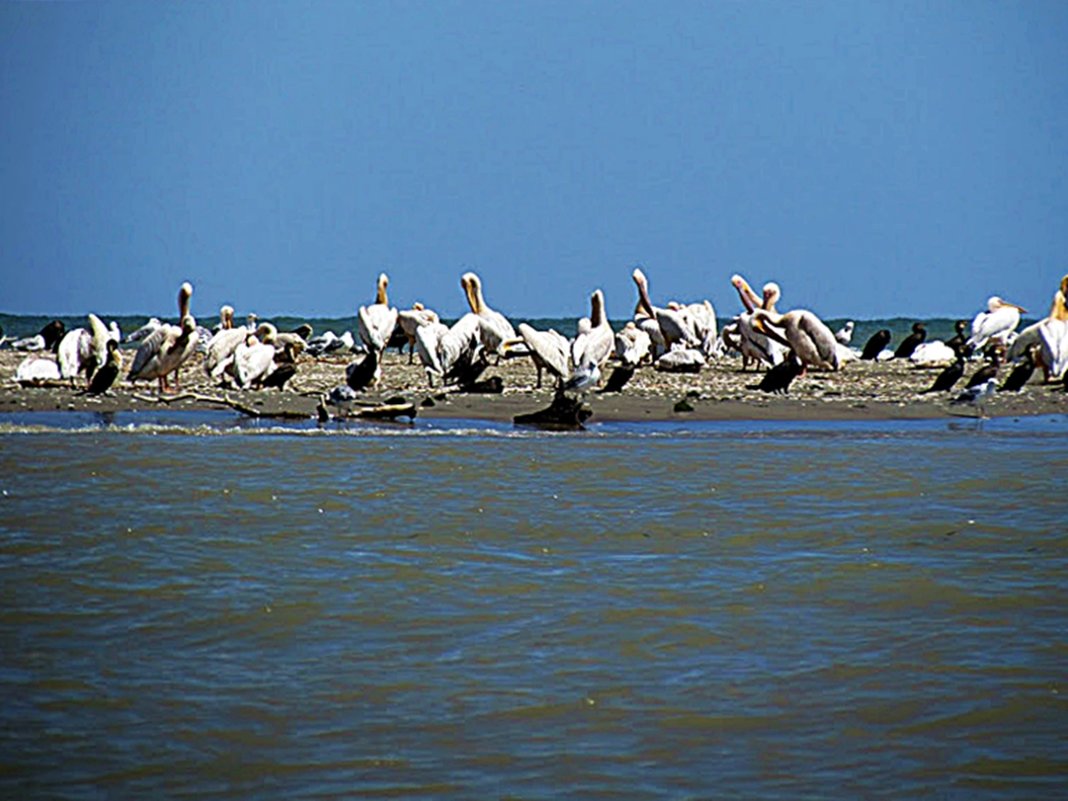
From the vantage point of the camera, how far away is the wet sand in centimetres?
1112

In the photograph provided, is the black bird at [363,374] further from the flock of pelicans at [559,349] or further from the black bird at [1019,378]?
the black bird at [1019,378]

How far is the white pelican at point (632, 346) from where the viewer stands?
15.4m

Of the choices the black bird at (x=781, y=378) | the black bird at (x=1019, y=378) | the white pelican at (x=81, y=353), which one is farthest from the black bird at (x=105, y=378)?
the black bird at (x=1019, y=378)

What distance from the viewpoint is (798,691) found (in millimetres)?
3502

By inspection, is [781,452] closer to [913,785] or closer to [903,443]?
[903,443]

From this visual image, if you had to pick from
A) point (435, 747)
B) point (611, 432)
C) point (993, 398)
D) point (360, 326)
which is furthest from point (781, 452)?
point (360, 326)

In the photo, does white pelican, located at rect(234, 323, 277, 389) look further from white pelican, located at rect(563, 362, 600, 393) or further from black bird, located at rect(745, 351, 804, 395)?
black bird, located at rect(745, 351, 804, 395)

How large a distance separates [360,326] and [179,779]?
14.1m

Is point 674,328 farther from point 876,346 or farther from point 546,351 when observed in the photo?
point 546,351

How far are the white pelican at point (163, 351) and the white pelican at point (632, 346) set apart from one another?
421cm

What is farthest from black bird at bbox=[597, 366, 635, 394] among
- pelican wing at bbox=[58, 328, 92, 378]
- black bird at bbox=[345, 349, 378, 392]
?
pelican wing at bbox=[58, 328, 92, 378]

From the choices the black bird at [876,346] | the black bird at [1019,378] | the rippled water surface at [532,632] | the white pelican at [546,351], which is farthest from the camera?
the black bird at [876,346]

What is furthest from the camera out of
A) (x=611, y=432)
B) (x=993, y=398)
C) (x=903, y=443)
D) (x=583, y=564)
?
(x=993, y=398)

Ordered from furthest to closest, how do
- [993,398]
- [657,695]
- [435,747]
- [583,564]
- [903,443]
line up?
1. [993,398]
2. [903,443]
3. [583,564]
4. [657,695]
5. [435,747]
